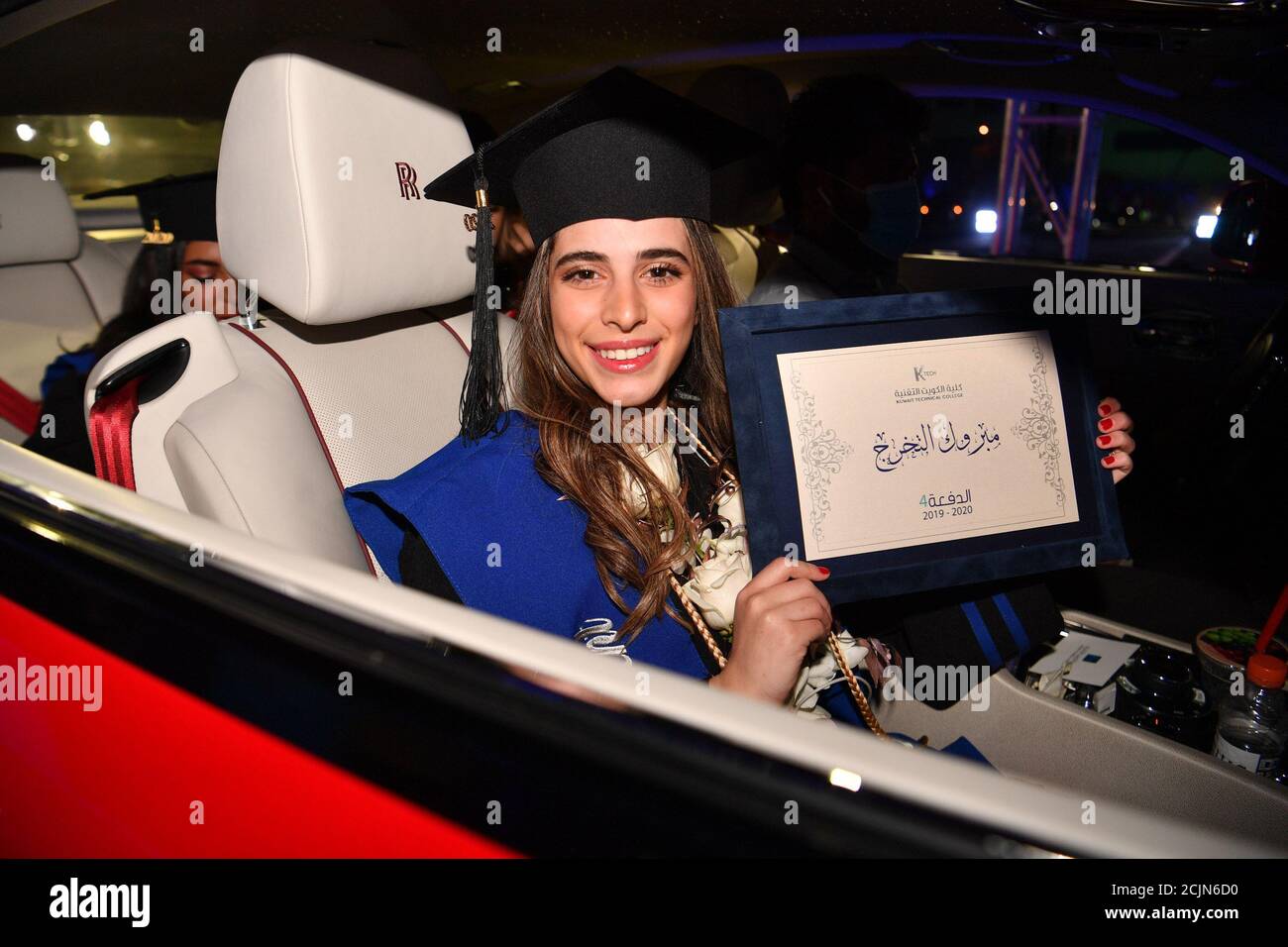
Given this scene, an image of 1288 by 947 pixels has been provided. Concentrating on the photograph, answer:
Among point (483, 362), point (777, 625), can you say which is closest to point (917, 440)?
point (777, 625)

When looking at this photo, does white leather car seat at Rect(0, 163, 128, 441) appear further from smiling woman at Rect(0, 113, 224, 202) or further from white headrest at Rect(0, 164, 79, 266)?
smiling woman at Rect(0, 113, 224, 202)

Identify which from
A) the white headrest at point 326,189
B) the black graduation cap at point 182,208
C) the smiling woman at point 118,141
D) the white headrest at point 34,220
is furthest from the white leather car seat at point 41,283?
the white headrest at point 326,189

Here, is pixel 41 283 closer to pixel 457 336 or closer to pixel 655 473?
pixel 457 336

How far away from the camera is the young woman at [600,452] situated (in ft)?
4.45

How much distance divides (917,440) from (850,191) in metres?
1.52

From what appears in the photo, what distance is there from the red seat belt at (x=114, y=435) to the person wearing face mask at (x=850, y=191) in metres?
1.68

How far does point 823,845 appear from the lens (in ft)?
1.91

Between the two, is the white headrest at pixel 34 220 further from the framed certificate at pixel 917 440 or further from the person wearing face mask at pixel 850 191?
the framed certificate at pixel 917 440

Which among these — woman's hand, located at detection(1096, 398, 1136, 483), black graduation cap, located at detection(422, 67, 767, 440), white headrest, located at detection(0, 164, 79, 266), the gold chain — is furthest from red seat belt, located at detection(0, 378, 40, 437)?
woman's hand, located at detection(1096, 398, 1136, 483)

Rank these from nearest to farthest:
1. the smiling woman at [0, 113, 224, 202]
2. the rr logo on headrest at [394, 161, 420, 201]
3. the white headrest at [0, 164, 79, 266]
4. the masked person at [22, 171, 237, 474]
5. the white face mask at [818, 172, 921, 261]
Answer: the rr logo on headrest at [394, 161, 420, 201] → the white face mask at [818, 172, 921, 261] → the masked person at [22, 171, 237, 474] → the white headrest at [0, 164, 79, 266] → the smiling woman at [0, 113, 224, 202]

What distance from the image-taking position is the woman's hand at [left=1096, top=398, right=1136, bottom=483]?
1.45 m

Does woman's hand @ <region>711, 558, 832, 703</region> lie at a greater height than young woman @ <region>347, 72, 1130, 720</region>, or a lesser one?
lesser
